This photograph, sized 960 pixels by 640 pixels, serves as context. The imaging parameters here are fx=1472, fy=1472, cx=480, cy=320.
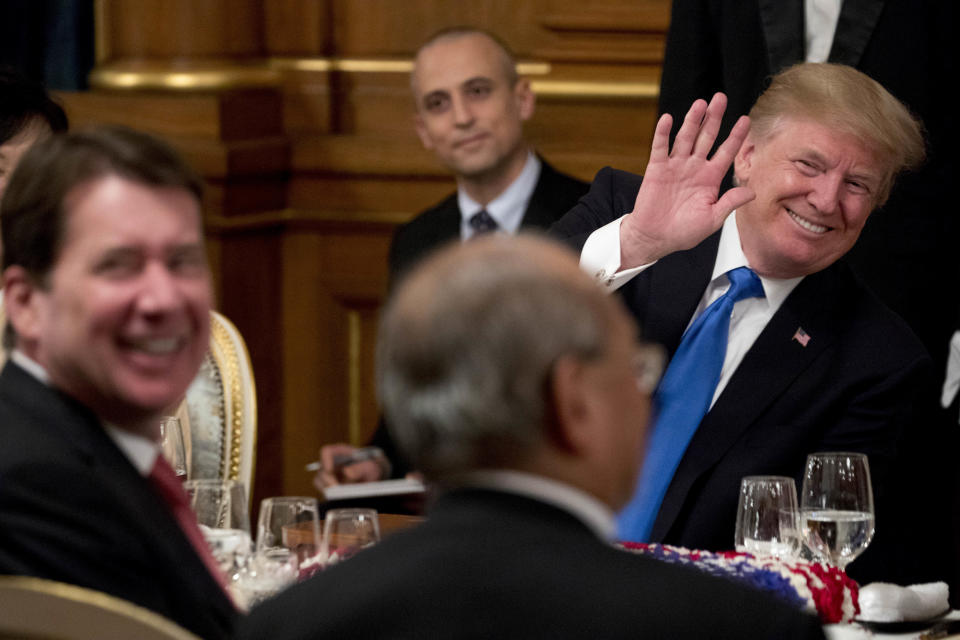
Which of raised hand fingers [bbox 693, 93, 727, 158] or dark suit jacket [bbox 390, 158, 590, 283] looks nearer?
raised hand fingers [bbox 693, 93, 727, 158]

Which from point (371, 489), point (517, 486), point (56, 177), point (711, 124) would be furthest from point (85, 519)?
point (371, 489)

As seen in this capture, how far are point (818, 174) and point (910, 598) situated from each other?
0.93m

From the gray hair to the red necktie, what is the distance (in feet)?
1.34

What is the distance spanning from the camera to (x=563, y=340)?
3.33 ft

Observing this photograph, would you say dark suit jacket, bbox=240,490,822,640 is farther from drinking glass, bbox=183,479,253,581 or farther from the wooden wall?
the wooden wall

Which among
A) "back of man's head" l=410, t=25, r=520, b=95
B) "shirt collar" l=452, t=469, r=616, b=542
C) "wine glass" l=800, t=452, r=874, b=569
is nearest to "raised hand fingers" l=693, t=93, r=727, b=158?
"wine glass" l=800, t=452, r=874, b=569

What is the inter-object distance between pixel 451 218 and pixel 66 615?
272 centimetres

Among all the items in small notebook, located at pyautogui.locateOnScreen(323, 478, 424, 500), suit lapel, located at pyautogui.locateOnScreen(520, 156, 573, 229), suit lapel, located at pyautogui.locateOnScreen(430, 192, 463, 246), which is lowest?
small notebook, located at pyautogui.locateOnScreen(323, 478, 424, 500)

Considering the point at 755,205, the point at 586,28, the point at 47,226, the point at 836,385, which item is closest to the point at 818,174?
the point at 755,205

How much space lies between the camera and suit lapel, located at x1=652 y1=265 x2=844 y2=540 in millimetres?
2363

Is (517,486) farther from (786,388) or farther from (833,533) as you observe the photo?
(786,388)

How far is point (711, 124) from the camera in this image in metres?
2.39

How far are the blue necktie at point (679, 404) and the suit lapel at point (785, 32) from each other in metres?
0.97

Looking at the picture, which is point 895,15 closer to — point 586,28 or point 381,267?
point 586,28
